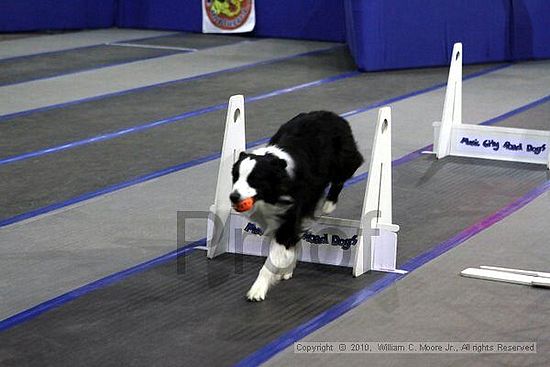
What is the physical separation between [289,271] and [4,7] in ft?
33.5

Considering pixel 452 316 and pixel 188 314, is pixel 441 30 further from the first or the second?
pixel 188 314

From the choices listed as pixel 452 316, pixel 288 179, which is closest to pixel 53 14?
pixel 288 179

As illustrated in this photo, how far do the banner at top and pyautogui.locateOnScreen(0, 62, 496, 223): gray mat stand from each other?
347cm

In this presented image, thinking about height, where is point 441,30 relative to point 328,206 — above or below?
above

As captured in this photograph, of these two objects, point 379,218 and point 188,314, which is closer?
point 188,314

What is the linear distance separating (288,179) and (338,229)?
55 centimetres

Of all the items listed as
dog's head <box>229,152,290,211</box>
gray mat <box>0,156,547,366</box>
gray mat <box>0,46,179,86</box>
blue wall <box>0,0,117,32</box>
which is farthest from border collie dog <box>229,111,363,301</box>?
blue wall <box>0,0,117,32</box>

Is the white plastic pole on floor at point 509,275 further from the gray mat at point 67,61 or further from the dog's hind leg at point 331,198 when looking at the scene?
the gray mat at point 67,61

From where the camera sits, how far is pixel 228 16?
13.2 m

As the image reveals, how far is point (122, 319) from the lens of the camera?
13.2 ft

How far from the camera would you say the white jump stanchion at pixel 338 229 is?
14.9 feet

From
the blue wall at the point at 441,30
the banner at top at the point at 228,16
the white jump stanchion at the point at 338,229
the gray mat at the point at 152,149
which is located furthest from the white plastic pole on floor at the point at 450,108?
the banner at top at the point at 228,16

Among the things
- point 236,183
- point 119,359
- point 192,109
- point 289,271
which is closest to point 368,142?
point 192,109

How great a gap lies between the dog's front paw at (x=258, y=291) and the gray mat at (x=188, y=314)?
0.03m
